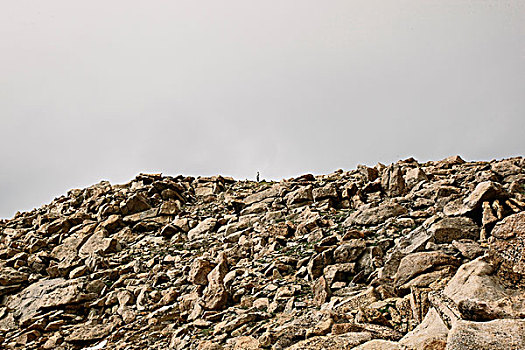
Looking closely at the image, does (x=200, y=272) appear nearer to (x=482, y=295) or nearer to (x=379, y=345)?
(x=379, y=345)

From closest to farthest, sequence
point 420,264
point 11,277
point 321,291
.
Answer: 1. point 420,264
2. point 321,291
3. point 11,277

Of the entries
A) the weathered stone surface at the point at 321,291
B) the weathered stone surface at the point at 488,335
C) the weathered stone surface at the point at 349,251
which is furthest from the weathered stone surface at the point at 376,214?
the weathered stone surface at the point at 488,335

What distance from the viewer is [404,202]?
1514 cm

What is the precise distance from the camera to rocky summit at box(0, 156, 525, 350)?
728 centimetres

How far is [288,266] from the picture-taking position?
1284 centimetres

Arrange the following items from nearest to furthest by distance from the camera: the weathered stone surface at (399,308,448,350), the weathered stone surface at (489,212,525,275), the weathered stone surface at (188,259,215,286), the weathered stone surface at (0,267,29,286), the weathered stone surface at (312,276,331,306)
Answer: the weathered stone surface at (399,308,448,350), the weathered stone surface at (489,212,525,275), the weathered stone surface at (312,276,331,306), the weathered stone surface at (188,259,215,286), the weathered stone surface at (0,267,29,286)

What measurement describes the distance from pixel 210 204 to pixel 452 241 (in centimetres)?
1463

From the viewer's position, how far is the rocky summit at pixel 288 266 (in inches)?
287

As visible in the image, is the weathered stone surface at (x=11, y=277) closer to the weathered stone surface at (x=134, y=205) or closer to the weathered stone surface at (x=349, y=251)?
the weathered stone surface at (x=134, y=205)

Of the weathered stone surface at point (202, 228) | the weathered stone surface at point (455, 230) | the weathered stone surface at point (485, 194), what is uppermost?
the weathered stone surface at point (202, 228)

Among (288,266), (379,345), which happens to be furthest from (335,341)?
(288,266)

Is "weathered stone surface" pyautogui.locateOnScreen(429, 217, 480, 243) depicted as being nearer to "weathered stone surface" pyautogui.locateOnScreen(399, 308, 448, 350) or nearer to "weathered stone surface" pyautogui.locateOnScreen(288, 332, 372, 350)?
"weathered stone surface" pyautogui.locateOnScreen(399, 308, 448, 350)

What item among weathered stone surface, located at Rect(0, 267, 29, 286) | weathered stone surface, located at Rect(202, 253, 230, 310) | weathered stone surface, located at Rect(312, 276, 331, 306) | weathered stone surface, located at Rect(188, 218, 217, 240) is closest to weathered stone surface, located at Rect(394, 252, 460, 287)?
weathered stone surface, located at Rect(312, 276, 331, 306)

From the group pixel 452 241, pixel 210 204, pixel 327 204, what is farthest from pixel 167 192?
pixel 452 241
